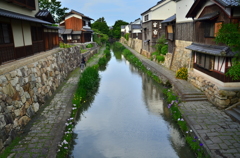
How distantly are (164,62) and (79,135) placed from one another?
1791cm

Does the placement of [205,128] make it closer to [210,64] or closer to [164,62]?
[210,64]

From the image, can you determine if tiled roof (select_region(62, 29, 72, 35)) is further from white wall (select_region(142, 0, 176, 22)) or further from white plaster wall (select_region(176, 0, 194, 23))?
white plaster wall (select_region(176, 0, 194, 23))

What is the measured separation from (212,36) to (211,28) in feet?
1.93

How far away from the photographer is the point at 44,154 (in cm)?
730

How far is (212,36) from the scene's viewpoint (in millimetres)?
12312

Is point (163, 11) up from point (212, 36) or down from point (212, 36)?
up

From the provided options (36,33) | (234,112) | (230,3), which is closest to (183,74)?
(234,112)

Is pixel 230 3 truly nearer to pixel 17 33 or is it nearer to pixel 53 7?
pixel 17 33

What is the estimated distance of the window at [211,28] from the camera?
461 inches

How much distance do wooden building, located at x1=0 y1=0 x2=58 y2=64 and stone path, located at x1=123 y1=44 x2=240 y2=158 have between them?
12201mm

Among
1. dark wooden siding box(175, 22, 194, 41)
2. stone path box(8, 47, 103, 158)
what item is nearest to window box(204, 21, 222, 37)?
dark wooden siding box(175, 22, 194, 41)

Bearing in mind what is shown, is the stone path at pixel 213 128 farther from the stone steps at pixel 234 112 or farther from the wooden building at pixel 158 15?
the wooden building at pixel 158 15

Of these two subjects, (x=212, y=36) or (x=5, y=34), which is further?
(x=5, y=34)

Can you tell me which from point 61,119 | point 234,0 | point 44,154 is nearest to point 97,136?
point 61,119
